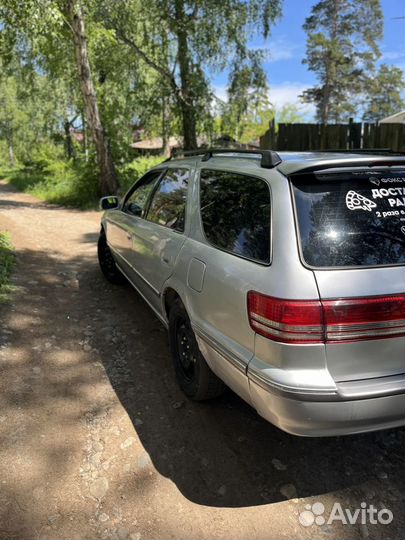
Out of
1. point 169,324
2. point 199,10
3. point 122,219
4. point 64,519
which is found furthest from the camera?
point 199,10

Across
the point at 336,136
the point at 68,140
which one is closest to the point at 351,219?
the point at 336,136

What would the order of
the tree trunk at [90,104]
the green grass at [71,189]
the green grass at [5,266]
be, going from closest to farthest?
the green grass at [5,266]
the tree trunk at [90,104]
the green grass at [71,189]

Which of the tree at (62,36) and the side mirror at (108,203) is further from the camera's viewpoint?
the tree at (62,36)

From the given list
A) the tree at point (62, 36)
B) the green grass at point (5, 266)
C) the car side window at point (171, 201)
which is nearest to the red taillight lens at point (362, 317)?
the car side window at point (171, 201)

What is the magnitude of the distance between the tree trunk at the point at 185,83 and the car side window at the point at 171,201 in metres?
11.1

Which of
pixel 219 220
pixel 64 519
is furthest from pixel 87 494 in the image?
pixel 219 220

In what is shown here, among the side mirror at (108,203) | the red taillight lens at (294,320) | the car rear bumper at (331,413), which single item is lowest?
the car rear bumper at (331,413)

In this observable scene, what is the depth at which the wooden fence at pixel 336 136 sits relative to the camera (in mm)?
8133

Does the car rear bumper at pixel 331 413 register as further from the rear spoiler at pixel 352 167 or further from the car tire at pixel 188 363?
the rear spoiler at pixel 352 167

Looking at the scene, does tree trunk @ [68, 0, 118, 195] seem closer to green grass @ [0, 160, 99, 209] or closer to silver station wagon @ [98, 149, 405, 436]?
green grass @ [0, 160, 99, 209]

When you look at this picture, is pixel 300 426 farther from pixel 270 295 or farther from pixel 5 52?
pixel 5 52

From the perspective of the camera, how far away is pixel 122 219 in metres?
5.06

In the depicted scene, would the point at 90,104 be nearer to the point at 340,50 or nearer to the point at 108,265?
the point at 108,265

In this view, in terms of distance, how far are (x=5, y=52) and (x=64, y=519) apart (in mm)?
14902
